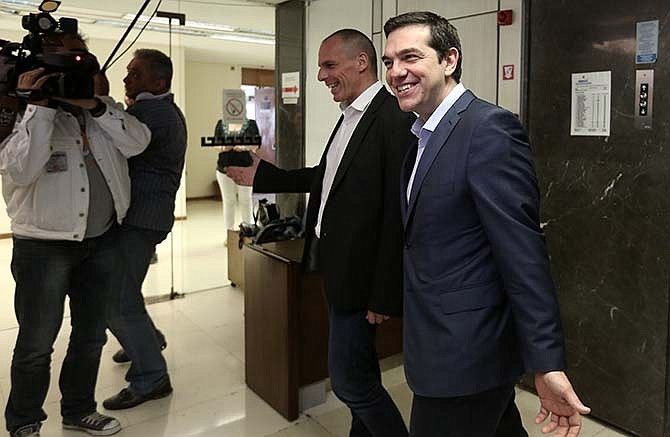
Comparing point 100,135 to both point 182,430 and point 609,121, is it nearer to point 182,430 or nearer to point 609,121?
point 182,430

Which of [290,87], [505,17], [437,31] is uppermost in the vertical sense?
[505,17]

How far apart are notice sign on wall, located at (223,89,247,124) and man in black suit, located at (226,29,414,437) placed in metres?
2.69

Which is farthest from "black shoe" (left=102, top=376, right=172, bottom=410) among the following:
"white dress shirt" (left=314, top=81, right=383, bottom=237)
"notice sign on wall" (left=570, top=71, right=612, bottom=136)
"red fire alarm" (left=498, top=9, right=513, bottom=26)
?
"red fire alarm" (left=498, top=9, right=513, bottom=26)

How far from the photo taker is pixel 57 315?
2.26m

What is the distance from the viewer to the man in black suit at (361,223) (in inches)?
74.4

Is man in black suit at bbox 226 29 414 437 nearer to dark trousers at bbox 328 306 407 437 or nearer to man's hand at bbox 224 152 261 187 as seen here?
dark trousers at bbox 328 306 407 437

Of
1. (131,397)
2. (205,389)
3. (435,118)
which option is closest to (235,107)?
(205,389)

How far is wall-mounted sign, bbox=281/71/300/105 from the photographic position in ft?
Answer: 13.6

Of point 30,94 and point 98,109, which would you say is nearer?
point 30,94

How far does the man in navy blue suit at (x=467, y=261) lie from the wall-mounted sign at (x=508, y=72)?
148 centimetres

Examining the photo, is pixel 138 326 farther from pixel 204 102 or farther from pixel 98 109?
pixel 204 102

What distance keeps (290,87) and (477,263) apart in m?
3.09

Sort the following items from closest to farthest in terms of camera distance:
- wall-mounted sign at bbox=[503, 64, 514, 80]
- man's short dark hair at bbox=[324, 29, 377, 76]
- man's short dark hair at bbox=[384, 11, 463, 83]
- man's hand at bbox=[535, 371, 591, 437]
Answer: man's hand at bbox=[535, 371, 591, 437]
man's short dark hair at bbox=[384, 11, 463, 83]
man's short dark hair at bbox=[324, 29, 377, 76]
wall-mounted sign at bbox=[503, 64, 514, 80]

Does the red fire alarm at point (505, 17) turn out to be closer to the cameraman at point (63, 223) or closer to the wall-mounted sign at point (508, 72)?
the wall-mounted sign at point (508, 72)
